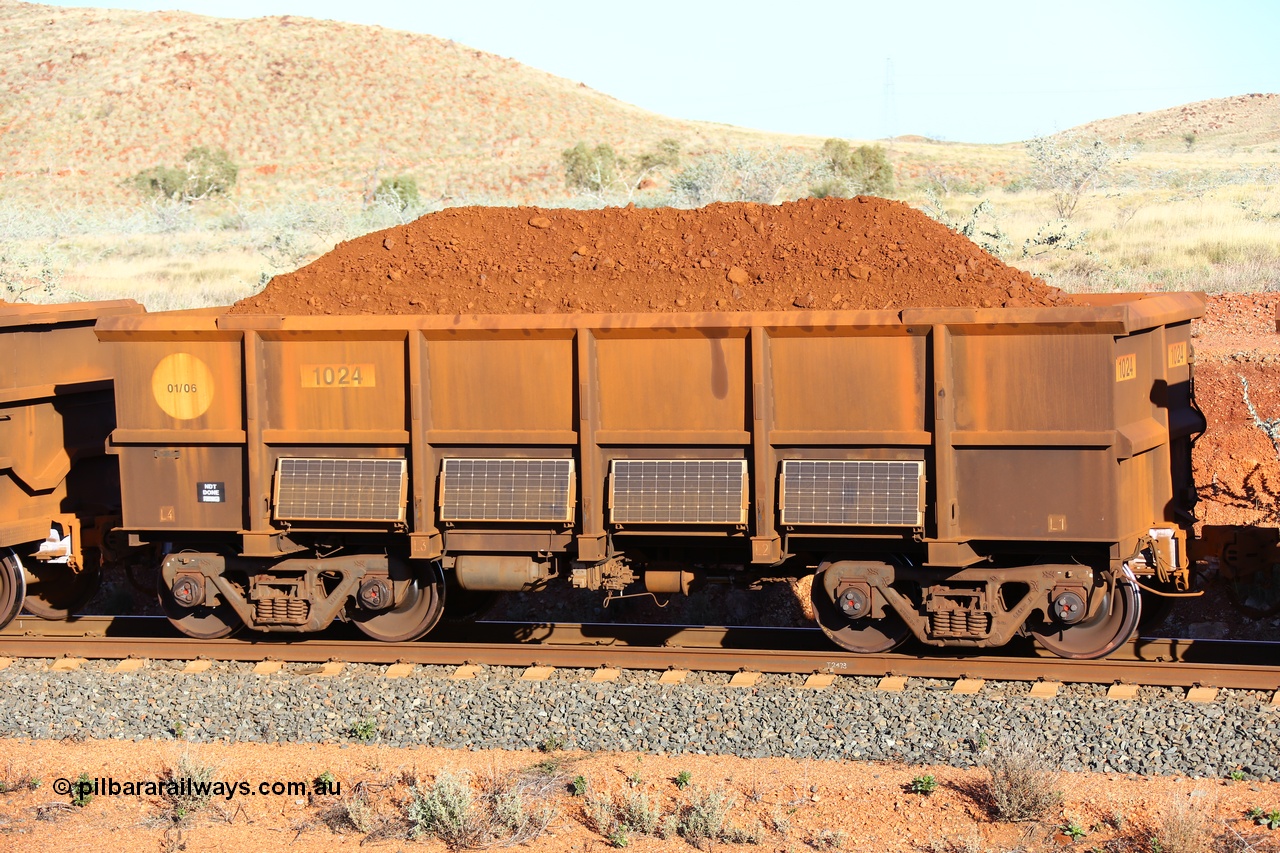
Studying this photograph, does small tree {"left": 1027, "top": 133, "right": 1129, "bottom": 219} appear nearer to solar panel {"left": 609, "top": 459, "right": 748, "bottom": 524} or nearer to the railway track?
the railway track

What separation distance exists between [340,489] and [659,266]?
281 centimetres

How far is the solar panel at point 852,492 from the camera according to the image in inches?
338

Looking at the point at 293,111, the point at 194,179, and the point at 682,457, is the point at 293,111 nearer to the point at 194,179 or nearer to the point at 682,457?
the point at 194,179

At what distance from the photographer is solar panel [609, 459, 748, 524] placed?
28.9ft

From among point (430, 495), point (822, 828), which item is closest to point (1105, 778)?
point (822, 828)

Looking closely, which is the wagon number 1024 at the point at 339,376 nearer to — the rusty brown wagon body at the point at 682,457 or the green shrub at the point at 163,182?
the rusty brown wagon body at the point at 682,457

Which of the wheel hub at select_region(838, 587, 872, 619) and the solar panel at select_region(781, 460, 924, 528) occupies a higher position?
the solar panel at select_region(781, 460, 924, 528)

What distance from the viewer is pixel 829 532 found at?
348 inches

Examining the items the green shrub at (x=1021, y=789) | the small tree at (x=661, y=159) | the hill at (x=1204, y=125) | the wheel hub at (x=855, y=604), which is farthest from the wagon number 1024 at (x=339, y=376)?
the hill at (x=1204, y=125)

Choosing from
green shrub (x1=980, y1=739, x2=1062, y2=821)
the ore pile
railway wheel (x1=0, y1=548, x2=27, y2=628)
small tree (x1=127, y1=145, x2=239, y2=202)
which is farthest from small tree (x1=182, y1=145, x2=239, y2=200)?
green shrub (x1=980, y1=739, x2=1062, y2=821)

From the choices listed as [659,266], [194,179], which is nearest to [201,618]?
[659,266]

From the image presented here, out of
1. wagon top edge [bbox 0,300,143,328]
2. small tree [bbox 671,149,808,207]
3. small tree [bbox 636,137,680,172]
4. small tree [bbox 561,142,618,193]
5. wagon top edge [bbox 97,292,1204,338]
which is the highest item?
small tree [bbox 636,137,680,172]

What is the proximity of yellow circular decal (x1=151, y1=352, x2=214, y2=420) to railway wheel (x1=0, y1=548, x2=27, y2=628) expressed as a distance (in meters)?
2.50

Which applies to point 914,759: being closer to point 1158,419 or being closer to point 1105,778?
point 1105,778
